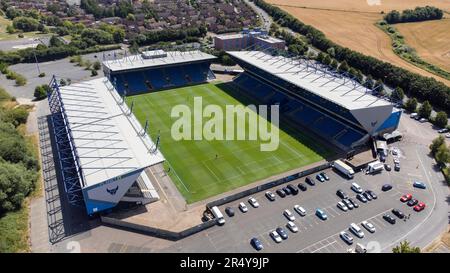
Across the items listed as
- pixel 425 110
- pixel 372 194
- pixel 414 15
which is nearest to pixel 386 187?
pixel 372 194

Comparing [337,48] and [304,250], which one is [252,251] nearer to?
[304,250]

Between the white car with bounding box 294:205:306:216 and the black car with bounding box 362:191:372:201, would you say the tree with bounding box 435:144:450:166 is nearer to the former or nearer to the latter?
the black car with bounding box 362:191:372:201

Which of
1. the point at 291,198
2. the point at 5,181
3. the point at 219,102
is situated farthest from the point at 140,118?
the point at 291,198

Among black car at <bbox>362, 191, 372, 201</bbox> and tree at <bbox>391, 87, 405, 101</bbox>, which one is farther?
tree at <bbox>391, 87, 405, 101</bbox>

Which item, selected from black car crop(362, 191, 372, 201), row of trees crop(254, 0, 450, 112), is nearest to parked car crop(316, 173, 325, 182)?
black car crop(362, 191, 372, 201)

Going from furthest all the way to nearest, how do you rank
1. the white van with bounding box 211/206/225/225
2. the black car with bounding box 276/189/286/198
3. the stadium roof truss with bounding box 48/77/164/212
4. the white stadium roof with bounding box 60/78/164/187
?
the black car with bounding box 276/189/286/198 < the white van with bounding box 211/206/225/225 < the white stadium roof with bounding box 60/78/164/187 < the stadium roof truss with bounding box 48/77/164/212
